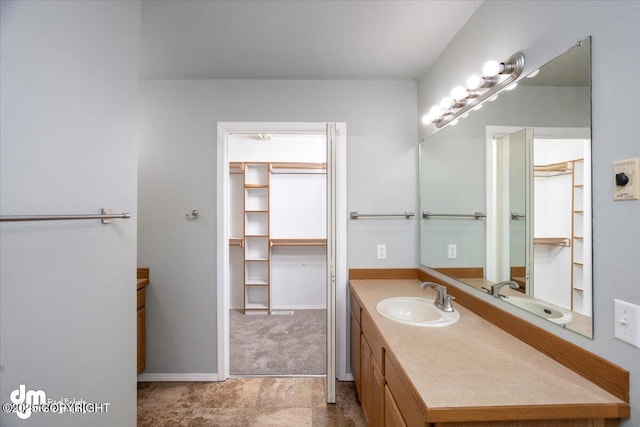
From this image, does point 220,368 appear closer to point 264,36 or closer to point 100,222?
point 100,222

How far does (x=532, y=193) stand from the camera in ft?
3.90

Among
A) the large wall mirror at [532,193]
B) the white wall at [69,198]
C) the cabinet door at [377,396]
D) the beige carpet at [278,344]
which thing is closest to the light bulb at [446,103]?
the large wall mirror at [532,193]

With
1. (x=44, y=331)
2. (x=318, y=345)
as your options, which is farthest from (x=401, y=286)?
(x=44, y=331)

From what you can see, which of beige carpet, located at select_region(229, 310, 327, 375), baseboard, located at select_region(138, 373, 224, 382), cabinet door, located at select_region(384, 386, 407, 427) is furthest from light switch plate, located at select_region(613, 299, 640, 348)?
baseboard, located at select_region(138, 373, 224, 382)

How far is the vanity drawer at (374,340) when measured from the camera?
4.46 feet

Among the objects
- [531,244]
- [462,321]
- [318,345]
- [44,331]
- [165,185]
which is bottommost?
[318,345]

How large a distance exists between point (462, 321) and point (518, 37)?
1.38 meters

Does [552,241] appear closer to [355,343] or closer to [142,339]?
[355,343]

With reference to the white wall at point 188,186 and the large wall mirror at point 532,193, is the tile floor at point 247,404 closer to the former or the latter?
the white wall at point 188,186

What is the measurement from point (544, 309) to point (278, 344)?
248cm

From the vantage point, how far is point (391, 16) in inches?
62.0

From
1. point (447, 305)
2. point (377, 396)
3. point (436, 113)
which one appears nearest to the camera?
point (377, 396)

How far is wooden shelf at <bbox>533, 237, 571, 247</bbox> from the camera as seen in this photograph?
103cm

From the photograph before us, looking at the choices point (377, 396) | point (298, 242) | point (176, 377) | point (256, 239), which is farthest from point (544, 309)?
point (256, 239)
